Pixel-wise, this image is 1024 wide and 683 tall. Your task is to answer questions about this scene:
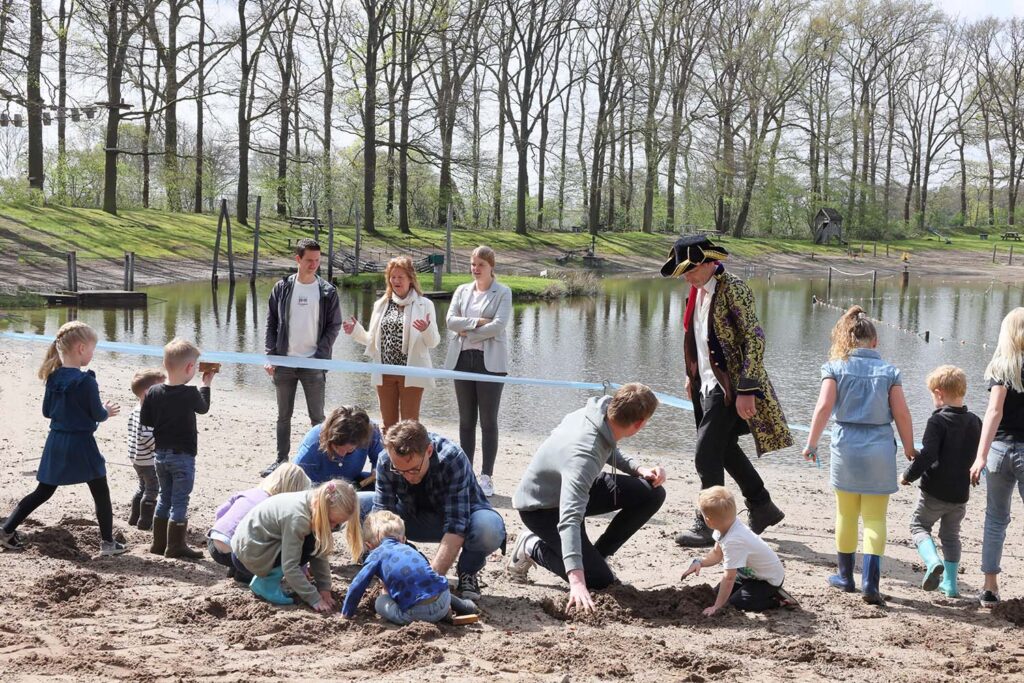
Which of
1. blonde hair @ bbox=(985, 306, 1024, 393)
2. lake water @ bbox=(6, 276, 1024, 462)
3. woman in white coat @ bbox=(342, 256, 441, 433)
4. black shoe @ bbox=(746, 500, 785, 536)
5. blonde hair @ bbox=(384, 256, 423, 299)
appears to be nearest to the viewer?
blonde hair @ bbox=(985, 306, 1024, 393)

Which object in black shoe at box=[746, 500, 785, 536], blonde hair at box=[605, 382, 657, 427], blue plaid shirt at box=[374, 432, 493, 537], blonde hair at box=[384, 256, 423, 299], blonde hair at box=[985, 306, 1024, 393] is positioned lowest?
black shoe at box=[746, 500, 785, 536]

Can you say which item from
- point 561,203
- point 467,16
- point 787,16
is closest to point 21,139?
point 467,16

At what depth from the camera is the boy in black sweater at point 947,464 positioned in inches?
223

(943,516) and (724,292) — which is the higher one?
(724,292)

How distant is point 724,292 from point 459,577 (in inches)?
94.3

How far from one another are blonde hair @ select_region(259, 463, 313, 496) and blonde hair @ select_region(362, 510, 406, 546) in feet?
1.40

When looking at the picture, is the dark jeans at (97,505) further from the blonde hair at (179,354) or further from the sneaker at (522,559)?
the sneaker at (522,559)

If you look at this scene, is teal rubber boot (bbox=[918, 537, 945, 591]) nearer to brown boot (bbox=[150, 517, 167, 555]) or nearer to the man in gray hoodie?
the man in gray hoodie

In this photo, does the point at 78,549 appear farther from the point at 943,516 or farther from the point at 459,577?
the point at 943,516

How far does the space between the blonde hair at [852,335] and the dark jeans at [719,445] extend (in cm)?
90

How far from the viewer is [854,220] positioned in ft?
227

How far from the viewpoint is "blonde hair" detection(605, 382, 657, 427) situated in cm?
531

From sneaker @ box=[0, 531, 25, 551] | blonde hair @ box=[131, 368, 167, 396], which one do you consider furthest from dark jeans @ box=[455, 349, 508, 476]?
sneaker @ box=[0, 531, 25, 551]

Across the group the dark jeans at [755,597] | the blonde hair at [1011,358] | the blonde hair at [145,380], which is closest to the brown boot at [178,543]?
the blonde hair at [145,380]
